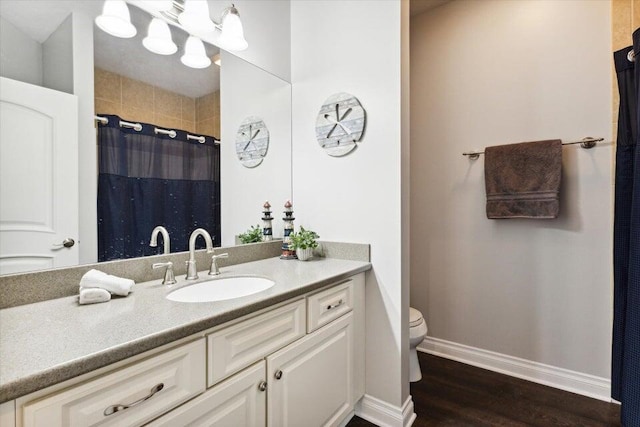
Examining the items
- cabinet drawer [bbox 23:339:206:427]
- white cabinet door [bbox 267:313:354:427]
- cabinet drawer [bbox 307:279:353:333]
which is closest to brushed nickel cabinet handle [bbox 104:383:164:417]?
cabinet drawer [bbox 23:339:206:427]

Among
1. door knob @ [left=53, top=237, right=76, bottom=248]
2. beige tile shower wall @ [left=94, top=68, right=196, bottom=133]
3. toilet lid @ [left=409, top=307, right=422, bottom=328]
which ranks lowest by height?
toilet lid @ [left=409, top=307, right=422, bottom=328]

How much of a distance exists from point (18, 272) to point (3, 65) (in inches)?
26.4

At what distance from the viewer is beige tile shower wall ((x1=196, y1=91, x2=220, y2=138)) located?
1.60m

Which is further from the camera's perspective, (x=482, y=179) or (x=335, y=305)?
(x=482, y=179)

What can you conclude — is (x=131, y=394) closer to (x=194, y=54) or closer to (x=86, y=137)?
(x=86, y=137)

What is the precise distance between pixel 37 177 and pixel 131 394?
828 mm

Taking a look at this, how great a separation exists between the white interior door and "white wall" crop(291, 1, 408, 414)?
1.18 metres

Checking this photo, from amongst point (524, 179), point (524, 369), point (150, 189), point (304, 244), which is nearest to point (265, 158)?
point (304, 244)

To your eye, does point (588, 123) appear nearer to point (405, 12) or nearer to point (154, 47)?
point (405, 12)

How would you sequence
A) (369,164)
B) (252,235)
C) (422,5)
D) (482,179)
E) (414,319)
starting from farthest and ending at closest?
1. (422,5)
2. (482,179)
3. (414,319)
4. (252,235)
5. (369,164)

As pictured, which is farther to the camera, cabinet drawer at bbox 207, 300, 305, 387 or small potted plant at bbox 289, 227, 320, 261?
small potted plant at bbox 289, 227, 320, 261

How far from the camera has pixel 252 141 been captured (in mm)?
1907

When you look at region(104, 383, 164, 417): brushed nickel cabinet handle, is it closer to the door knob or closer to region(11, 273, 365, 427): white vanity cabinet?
region(11, 273, 365, 427): white vanity cabinet

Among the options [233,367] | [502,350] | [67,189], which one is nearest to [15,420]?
[233,367]
